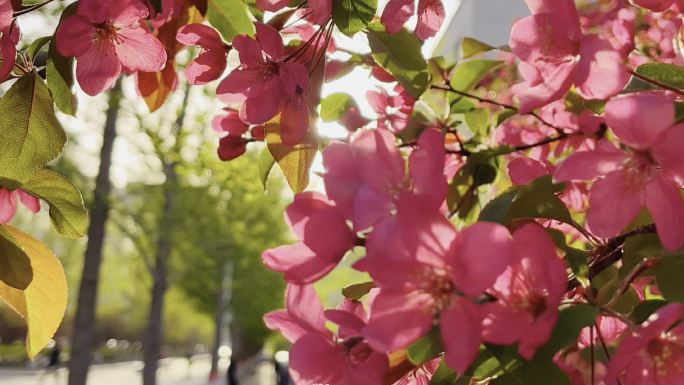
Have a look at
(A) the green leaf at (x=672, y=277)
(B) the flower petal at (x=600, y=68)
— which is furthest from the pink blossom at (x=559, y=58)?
(A) the green leaf at (x=672, y=277)

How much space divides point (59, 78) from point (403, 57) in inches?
17.4

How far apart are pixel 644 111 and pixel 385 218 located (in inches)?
8.0

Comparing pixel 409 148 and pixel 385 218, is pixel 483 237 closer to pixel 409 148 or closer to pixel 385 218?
pixel 385 218

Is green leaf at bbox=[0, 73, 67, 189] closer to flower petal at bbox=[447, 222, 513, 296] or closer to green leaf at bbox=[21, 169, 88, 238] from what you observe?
green leaf at bbox=[21, 169, 88, 238]

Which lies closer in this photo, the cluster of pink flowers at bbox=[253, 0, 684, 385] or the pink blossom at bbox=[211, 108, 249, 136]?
the cluster of pink flowers at bbox=[253, 0, 684, 385]

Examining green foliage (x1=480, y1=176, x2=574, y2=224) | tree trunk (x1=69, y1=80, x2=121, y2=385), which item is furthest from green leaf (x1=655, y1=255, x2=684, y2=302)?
tree trunk (x1=69, y1=80, x2=121, y2=385)

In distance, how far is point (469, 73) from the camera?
1313 mm

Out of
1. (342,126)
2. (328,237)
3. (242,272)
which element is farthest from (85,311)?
(242,272)

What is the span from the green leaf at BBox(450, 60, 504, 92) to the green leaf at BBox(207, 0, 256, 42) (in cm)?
42

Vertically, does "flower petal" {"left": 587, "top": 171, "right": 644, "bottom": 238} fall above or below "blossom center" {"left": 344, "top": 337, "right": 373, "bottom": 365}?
above

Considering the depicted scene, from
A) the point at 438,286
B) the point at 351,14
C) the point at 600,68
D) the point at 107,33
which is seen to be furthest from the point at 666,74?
the point at 107,33

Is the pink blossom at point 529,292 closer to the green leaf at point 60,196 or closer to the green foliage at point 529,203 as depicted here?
the green foliage at point 529,203

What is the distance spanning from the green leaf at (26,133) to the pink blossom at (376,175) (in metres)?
0.42

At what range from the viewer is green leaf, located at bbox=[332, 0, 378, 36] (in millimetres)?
850
